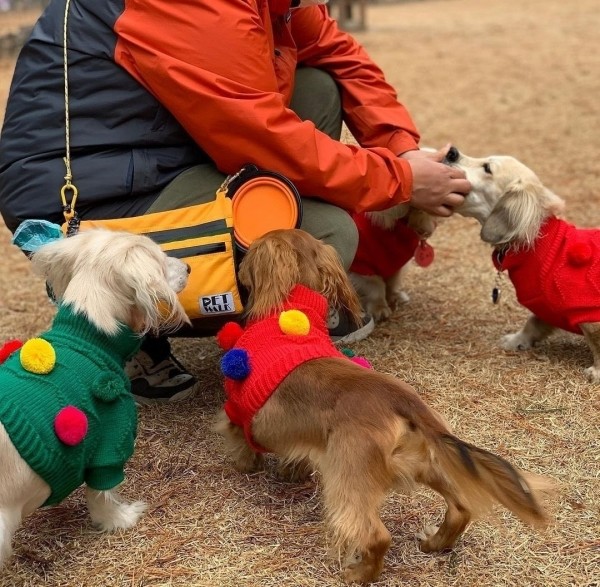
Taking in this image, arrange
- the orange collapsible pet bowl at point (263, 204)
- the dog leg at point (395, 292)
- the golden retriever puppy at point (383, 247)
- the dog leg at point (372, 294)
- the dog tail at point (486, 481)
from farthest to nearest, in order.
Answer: the dog leg at point (395, 292), the dog leg at point (372, 294), the golden retriever puppy at point (383, 247), the orange collapsible pet bowl at point (263, 204), the dog tail at point (486, 481)

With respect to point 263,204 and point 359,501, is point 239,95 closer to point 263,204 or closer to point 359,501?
point 263,204

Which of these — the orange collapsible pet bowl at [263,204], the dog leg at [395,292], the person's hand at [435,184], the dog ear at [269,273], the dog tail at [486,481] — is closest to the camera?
the dog tail at [486,481]

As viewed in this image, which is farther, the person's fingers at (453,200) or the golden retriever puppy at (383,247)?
the golden retriever puppy at (383,247)

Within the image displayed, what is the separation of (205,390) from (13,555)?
1.22 meters

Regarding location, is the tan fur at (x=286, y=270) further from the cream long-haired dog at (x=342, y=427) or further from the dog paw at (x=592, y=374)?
the dog paw at (x=592, y=374)

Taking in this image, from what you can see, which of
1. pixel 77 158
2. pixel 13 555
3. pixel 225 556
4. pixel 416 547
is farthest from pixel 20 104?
pixel 416 547

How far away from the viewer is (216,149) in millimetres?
3051

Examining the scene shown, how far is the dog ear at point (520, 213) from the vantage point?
3.63 metres

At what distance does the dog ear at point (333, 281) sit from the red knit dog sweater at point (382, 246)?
1.16 m

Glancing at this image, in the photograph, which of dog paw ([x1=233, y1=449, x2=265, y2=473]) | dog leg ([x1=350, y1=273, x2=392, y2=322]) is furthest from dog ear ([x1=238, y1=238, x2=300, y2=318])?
dog leg ([x1=350, y1=273, x2=392, y2=322])

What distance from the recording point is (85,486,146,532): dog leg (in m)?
2.57

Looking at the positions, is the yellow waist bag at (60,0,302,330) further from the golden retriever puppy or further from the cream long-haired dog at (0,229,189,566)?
the golden retriever puppy

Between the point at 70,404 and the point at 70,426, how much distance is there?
9cm

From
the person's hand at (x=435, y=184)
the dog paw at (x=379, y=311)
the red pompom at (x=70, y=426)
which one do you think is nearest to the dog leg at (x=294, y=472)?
the red pompom at (x=70, y=426)
